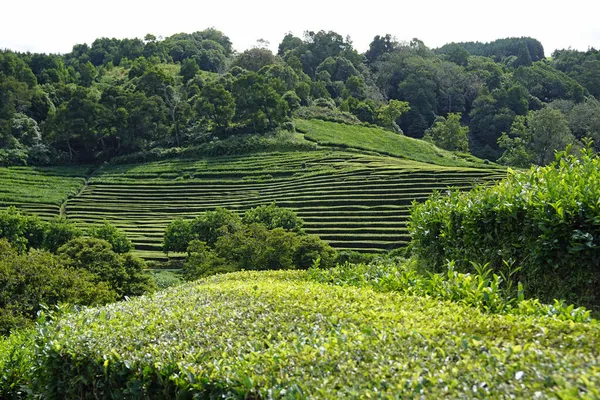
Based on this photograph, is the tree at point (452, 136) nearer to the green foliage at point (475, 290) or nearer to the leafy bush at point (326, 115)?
the leafy bush at point (326, 115)

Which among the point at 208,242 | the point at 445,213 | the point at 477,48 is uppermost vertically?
the point at 477,48

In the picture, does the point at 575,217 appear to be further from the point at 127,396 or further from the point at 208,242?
the point at 208,242

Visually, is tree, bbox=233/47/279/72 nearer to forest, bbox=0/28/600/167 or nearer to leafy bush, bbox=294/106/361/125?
forest, bbox=0/28/600/167

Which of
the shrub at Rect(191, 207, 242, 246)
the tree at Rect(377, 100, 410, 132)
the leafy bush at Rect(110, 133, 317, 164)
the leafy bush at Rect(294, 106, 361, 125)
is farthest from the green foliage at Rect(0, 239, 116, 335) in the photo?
the tree at Rect(377, 100, 410, 132)

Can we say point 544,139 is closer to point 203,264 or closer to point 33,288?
point 203,264

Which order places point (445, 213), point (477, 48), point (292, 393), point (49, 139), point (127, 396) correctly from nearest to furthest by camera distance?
point (292, 393), point (127, 396), point (445, 213), point (49, 139), point (477, 48)

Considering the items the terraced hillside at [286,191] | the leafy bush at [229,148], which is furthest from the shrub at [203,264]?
the leafy bush at [229,148]

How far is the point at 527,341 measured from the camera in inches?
134

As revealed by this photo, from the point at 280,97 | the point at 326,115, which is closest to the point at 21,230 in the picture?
the point at 280,97

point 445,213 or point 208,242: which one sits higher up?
point 445,213

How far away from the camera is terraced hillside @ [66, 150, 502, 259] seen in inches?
1658

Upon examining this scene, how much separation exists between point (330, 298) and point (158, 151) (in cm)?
6625

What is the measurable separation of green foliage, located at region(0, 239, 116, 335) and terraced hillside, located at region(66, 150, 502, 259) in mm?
22250

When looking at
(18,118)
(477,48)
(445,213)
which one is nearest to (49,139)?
(18,118)
